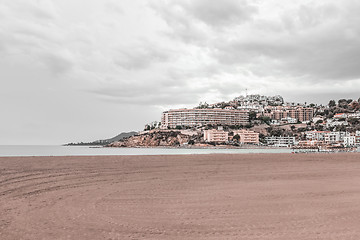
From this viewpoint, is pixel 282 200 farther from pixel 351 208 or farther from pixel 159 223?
pixel 159 223

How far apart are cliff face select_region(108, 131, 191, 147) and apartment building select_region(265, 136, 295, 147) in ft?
133

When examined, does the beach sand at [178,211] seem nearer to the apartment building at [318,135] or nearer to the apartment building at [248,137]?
the apartment building at [318,135]

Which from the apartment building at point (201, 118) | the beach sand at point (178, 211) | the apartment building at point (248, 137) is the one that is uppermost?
the apartment building at point (201, 118)

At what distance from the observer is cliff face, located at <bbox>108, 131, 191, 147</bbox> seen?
14675cm

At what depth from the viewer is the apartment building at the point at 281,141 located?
460 ft

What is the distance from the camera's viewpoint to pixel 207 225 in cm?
640

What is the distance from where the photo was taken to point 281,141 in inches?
5610

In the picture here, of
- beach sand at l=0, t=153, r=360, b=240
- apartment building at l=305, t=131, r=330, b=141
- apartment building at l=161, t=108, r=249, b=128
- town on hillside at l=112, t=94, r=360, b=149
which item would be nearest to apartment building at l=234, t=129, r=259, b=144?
town on hillside at l=112, t=94, r=360, b=149

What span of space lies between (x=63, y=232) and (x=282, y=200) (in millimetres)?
6237

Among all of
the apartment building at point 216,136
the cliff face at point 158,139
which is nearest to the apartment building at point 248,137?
the apartment building at point 216,136

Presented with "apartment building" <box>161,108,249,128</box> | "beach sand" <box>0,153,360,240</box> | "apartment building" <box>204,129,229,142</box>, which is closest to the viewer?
"beach sand" <box>0,153,360,240</box>

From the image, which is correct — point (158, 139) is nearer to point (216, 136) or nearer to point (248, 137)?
point (216, 136)

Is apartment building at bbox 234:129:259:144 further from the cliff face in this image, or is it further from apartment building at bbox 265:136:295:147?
the cliff face

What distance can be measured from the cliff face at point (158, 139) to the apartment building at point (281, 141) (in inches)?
1592
